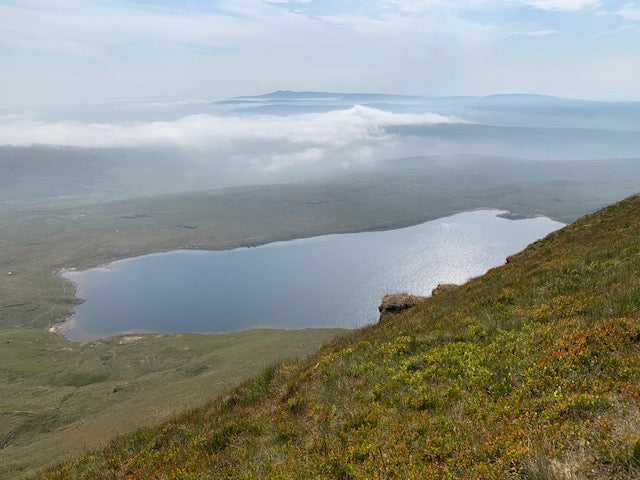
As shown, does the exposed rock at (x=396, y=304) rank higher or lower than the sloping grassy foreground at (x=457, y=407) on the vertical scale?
lower

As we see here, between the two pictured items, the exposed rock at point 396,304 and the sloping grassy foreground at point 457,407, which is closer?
the sloping grassy foreground at point 457,407

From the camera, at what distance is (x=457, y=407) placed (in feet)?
30.5

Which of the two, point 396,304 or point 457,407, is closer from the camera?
point 457,407

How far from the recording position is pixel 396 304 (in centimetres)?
2883

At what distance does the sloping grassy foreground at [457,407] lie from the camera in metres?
6.95

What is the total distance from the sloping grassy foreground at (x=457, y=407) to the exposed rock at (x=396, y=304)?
10215 millimetres

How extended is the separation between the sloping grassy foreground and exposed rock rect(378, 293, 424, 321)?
1022cm

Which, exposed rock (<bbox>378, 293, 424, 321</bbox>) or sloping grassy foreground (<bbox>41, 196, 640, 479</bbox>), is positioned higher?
sloping grassy foreground (<bbox>41, 196, 640, 479</bbox>)

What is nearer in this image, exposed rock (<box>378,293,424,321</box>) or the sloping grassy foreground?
the sloping grassy foreground

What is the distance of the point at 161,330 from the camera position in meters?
Answer: 183

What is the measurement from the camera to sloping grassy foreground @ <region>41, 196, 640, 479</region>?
6.95 m

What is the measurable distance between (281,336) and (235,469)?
129m

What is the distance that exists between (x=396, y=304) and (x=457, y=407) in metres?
19.7

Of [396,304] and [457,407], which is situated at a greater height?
[457,407]
